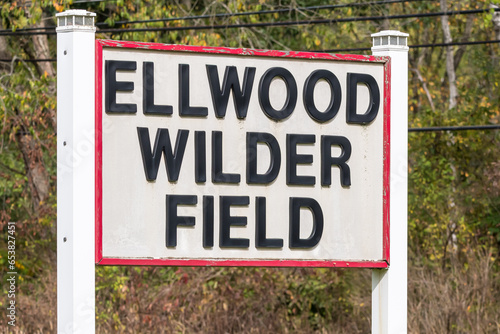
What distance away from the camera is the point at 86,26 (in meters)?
3.84

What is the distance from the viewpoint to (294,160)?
4137 mm

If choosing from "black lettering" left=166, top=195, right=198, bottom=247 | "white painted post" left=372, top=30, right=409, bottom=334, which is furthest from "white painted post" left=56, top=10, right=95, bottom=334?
"white painted post" left=372, top=30, right=409, bottom=334

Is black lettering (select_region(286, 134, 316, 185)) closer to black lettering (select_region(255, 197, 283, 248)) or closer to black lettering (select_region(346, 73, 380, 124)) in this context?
black lettering (select_region(255, 197, 283, 248))

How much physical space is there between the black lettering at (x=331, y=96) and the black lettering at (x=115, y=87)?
884 mm

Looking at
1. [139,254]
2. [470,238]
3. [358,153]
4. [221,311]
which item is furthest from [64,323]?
[470,238]

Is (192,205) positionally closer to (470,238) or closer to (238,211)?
(238,211)

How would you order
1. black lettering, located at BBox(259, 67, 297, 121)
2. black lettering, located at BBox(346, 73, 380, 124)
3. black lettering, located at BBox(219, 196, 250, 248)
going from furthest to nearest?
black lettering, located at BBox(346, 73, 380, 124)
black lettering, located at BBox(259, 67, 297, 121)
black lettering, located at BBox(219, 196, 250, 248)

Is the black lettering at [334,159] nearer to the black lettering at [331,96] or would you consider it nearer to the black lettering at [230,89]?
the black lettering at [331,96]

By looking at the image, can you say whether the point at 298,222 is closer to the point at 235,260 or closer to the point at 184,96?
the point at 235,260

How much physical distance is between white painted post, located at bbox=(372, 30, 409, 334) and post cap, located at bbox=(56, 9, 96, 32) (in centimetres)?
152

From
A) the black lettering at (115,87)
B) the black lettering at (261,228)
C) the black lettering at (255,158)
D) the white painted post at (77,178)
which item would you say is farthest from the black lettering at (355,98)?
the white painted post at (77,178)

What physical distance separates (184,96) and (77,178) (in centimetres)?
64

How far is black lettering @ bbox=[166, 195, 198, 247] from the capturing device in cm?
389

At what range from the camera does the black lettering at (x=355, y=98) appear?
4.25m
